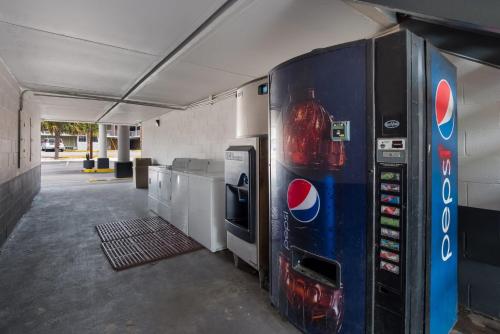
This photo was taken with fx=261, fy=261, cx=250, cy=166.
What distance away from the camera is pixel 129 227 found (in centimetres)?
443

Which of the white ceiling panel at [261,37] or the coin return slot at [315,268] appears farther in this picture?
the white ceiling panel at [261,37]

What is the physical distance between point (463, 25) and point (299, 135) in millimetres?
1093

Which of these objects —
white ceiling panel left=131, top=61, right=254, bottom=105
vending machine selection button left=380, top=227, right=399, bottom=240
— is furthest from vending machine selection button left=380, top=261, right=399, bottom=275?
white ceiling panel left=131, top=61, right=254, bottom=105

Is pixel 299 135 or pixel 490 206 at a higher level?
pixel 299 135

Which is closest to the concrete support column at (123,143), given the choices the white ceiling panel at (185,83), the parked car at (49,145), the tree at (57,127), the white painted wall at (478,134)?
the white ceiling panel at (185,83)

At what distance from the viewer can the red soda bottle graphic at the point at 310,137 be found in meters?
1.59

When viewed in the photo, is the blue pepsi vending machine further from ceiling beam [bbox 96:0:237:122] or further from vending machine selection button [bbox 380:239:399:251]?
ceiling beam [bbox 96:0:237:122]

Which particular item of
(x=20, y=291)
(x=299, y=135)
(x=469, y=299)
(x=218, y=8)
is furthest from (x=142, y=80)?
(x=469, y=299)

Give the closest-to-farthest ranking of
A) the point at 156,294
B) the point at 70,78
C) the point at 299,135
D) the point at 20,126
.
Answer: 1. the point at 299,135
2. the point at 156,294
3. the point at 70,78
4. the point at 20,126

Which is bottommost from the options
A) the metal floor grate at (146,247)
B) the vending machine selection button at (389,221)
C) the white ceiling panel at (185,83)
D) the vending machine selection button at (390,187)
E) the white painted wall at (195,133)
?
the metal floor grate at (146,247)

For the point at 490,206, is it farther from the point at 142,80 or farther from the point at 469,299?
the point at 142,80

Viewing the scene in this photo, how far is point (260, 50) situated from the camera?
2914 millimetres

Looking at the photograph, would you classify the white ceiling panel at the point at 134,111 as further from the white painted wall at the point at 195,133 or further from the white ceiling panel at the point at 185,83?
the white ceiling panel at the point at 185,83

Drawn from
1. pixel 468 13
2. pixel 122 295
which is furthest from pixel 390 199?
pixel 122 295
